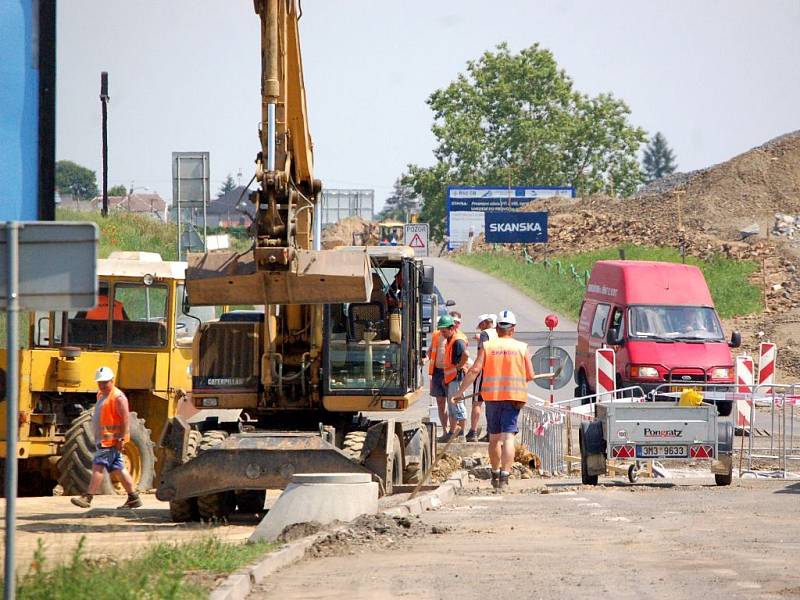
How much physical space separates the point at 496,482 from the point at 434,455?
1588 mm

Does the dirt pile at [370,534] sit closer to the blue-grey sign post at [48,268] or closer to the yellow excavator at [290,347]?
the yellow excavator at [290,347]

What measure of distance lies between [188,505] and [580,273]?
50991mm

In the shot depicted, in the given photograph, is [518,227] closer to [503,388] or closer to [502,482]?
[502,482]

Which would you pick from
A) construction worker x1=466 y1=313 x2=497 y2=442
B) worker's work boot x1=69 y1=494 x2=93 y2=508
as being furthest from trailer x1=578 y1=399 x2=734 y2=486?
worker's work boot x1=69 y1=494 x2=93 y2=508

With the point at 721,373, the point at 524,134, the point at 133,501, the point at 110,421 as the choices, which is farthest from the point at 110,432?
the point at 524,134

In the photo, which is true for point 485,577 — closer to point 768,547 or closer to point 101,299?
point 768,547

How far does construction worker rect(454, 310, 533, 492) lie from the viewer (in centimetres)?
1555

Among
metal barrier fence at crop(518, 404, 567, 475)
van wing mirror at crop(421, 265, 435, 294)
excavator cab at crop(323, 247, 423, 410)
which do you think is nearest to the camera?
excavator cab at crop(323, 247, 423, 410)

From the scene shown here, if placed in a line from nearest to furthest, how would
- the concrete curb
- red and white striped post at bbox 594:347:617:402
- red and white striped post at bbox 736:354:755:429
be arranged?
the concrete curb, red and white striped post at bbox 736:354:755:429, red and white striped post at bbox 594:347:617:402

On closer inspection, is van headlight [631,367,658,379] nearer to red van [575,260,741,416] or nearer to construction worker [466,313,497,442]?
red van [575,260,741,416]

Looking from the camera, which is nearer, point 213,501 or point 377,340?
point 213,501

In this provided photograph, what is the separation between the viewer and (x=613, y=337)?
26.0 metres

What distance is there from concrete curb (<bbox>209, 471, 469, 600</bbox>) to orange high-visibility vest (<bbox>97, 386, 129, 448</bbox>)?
3456 millimetres

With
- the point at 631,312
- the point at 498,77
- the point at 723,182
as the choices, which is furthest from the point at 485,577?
the point at 498,77
